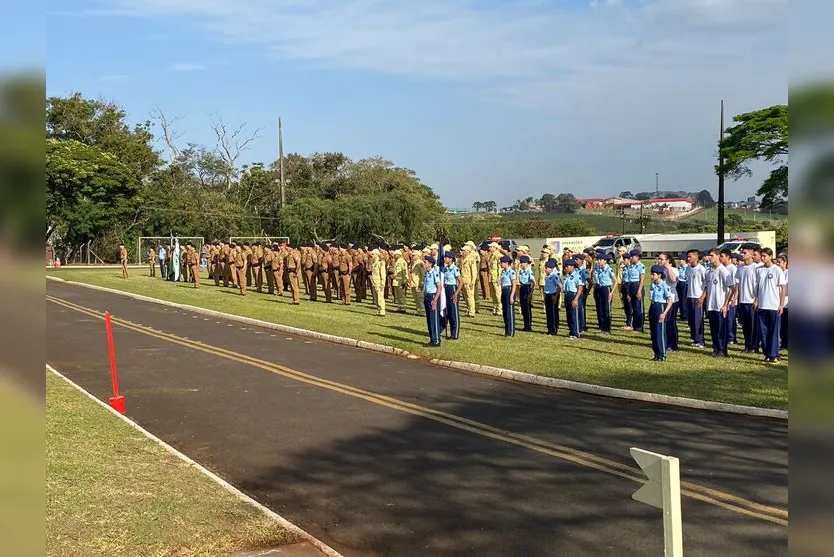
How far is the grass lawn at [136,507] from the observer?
5.55 meters

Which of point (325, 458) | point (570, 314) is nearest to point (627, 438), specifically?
point (325, 458)

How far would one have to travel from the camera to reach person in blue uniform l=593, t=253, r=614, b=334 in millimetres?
18062

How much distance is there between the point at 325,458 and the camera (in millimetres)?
8133

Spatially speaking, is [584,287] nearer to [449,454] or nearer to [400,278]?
[400,278]

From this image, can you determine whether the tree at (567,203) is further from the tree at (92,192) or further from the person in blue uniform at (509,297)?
the person in blue uniform at (509,297)

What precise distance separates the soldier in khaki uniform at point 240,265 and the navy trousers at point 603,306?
15762 millimetres

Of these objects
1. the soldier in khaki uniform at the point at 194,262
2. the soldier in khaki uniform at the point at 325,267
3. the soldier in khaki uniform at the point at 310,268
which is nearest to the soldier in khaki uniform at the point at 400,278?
the soldier in khaki uniform at the point at 325,267

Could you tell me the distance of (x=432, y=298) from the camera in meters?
16.2

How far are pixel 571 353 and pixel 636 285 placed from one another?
12.3 ft

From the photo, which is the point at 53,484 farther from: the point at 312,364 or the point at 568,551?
the point at 312,364

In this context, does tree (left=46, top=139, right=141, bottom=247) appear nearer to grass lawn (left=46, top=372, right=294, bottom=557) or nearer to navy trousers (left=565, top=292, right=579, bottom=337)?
navy trousers (left=565, top=292, right=579, bottom=337)

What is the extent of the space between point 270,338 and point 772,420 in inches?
456

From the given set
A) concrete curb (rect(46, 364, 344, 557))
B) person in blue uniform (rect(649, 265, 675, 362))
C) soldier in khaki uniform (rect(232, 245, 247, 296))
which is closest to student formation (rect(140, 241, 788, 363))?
person in blue uniform (rect(649, 265, 675, 362))

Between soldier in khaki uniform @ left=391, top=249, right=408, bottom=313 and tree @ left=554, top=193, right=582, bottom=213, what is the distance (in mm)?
83051
